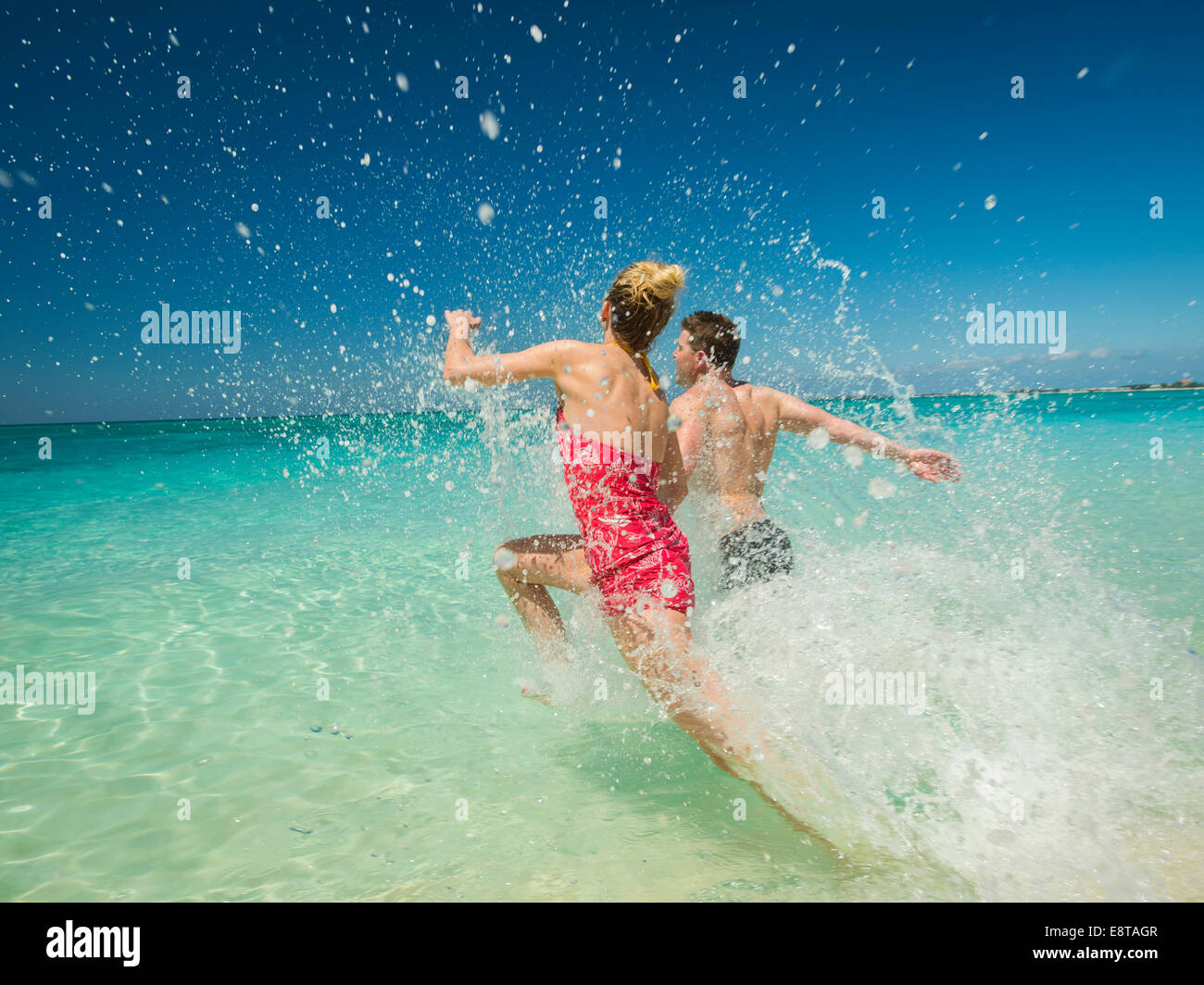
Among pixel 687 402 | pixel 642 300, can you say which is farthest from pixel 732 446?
pixel 642 300

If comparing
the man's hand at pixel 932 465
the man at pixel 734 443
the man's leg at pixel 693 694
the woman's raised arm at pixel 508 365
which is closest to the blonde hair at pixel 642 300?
the woman's raised arm at pixel 508 365

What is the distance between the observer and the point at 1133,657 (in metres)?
4.27

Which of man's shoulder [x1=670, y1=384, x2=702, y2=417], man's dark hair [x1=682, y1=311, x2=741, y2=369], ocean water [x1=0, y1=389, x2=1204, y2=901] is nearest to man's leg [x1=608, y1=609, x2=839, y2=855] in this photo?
ocean water [x1=0, y1=389, x2=1204, y2=901]

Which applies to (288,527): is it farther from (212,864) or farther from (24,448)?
(24,448)

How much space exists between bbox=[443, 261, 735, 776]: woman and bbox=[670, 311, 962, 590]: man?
1053 mm

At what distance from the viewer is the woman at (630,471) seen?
9.30 feet

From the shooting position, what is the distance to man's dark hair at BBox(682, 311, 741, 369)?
163 inches

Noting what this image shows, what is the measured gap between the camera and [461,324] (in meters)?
3.07

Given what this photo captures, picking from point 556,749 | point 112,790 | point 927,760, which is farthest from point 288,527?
point 927,760

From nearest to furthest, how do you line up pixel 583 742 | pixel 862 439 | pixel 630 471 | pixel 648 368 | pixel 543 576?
pixel 630 471 < pixel 648 368 < pixel 543 576 < pixel 583 742 < pixel 862 439

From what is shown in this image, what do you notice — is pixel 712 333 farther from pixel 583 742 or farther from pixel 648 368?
pixel 583 742

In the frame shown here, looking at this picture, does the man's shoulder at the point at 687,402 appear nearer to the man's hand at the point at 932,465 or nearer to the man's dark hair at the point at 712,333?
the man's dark hair at the point at 712,333

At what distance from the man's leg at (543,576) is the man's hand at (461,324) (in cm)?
109

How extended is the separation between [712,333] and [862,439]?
3.91 feet
